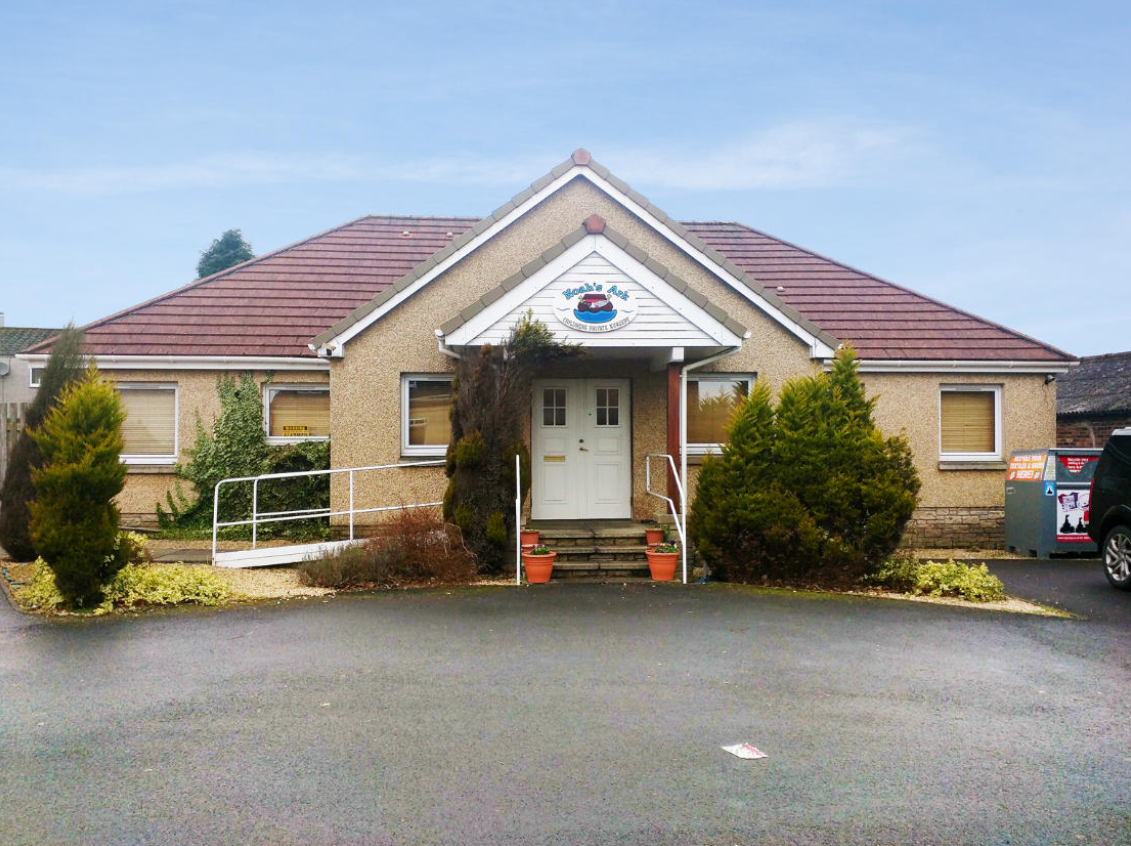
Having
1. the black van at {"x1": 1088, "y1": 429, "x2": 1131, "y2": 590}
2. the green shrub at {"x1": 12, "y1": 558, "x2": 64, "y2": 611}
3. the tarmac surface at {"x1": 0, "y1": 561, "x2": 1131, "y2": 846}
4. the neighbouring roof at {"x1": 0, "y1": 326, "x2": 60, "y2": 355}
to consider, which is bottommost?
the tarmac surface at {"x1": 0, "y1": 561, "x2": 1131, "y2": 846}

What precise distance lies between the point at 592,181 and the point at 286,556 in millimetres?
7231

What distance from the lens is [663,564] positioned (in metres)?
11.6

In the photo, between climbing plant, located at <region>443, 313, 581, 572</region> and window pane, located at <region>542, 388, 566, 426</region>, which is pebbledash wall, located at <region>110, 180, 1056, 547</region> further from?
climbing plant, located at <region>443, 313, 581, 572</region>

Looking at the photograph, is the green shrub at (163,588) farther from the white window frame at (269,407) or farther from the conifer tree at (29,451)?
the white window frame at (269,407)

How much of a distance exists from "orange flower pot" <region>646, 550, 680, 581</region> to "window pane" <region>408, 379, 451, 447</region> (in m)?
4.25

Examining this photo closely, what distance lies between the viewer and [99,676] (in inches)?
277

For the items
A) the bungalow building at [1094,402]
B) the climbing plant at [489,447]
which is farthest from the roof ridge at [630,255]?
the bungalow building at [1094,402]

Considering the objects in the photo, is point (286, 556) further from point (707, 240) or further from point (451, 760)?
point (707, 240)

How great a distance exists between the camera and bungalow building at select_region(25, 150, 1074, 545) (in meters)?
12.6

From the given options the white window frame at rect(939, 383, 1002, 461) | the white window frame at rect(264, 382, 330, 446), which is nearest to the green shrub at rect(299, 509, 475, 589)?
the white window frame at rect(264, 382, 330, 446)

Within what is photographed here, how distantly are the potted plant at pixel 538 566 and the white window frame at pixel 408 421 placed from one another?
330 cm

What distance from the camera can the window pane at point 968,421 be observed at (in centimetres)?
1633

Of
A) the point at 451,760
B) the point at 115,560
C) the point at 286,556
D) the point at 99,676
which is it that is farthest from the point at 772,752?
the point at 286,556

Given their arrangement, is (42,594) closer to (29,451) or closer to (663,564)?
(29,451)
